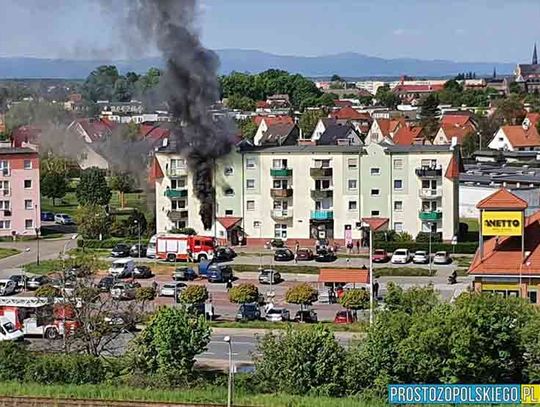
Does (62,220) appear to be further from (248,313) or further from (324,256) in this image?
(248,313)

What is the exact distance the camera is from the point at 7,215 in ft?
118

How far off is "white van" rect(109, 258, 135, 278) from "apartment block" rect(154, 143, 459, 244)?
5.14m

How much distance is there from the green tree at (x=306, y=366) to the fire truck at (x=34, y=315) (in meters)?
5.62

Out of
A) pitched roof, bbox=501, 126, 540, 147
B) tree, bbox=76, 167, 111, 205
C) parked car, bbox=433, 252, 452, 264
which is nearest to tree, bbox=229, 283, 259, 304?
parked car, bbox=433, 252, 452, 264

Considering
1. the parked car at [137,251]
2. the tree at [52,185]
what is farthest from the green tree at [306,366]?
the tree at [52,185]

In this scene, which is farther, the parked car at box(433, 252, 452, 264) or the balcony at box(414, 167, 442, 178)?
the balcony at box(414, 167, 442, 178)

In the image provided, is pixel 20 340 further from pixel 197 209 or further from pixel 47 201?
pixel 47 201

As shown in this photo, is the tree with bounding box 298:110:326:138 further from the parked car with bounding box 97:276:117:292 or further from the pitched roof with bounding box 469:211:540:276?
the pitched roof with bounding box 469:211:540:276

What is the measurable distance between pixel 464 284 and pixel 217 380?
1162 cm

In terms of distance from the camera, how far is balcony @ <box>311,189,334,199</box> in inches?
1328

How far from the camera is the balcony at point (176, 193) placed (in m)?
34.4

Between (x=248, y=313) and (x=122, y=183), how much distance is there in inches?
827

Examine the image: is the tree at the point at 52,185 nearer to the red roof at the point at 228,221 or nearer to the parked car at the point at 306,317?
the red roof at the point at 228,221

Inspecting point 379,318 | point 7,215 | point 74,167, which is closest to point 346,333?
point 379,318
